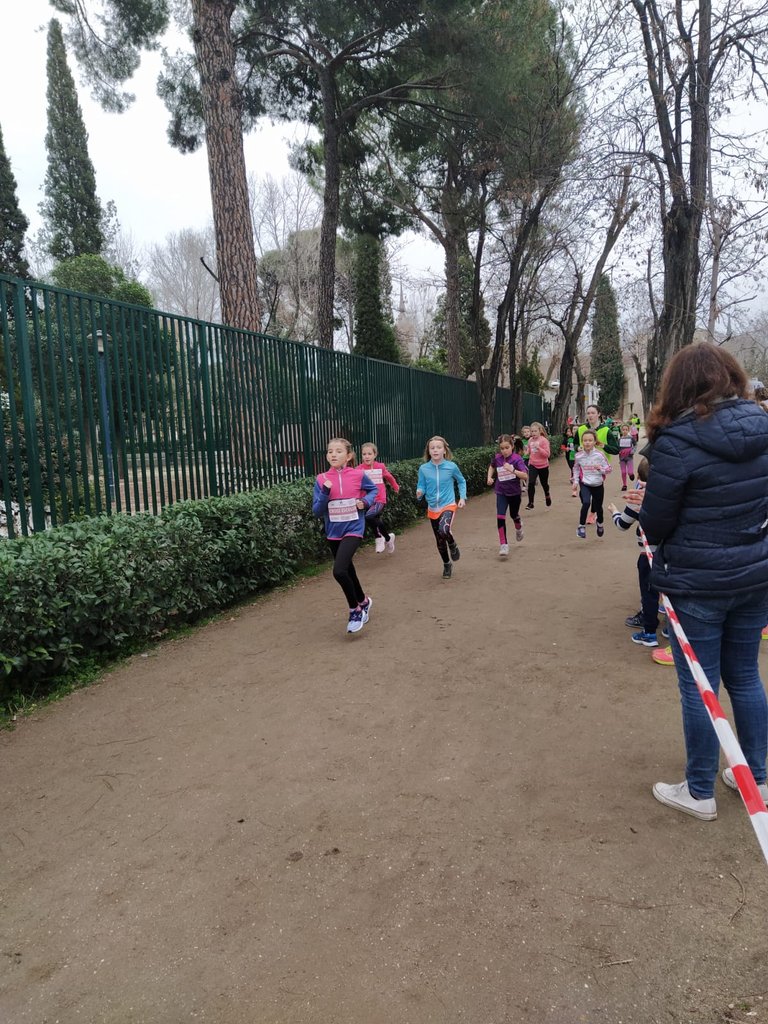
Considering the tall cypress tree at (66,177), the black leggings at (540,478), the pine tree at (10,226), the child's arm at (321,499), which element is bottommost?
the black leggings at (540,478)

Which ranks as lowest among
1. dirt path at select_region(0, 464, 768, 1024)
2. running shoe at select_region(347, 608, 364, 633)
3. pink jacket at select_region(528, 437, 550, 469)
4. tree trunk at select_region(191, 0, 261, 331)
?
dirt path at select_region(0, 464, 768, 1024)

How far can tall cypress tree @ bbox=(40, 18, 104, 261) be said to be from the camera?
30781 millimetres

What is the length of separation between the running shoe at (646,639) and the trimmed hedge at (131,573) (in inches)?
147

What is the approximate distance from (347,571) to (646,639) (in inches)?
95.8

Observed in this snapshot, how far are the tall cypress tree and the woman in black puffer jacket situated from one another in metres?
34.5

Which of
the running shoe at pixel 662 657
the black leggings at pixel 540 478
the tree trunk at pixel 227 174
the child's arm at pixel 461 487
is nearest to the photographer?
the running shoe at pixel 662 657

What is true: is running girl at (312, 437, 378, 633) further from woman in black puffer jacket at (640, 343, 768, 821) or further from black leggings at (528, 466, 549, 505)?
black leggings at (528, 466, 549, 505)

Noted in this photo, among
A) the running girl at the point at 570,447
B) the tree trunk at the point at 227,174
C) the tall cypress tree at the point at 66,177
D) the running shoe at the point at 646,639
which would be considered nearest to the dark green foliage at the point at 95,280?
the tall cypress tree at the point at 66,177

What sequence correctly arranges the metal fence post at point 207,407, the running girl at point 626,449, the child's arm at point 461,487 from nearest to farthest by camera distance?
the metal fence post at point 207,407, the child's arm at point 461,487, the running girl at point 626,449

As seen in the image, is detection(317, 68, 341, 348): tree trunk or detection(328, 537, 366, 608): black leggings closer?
detection(328, 537, 366, 608): black leggings

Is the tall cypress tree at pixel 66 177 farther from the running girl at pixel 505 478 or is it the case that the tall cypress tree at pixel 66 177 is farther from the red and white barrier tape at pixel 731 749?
the red and white barrier tape at pixel 731 749

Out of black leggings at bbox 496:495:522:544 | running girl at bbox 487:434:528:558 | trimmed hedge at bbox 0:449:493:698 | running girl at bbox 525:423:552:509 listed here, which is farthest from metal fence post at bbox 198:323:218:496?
running girl at bbox 525:423:552:509

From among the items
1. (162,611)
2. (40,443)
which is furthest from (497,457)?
(40,443)

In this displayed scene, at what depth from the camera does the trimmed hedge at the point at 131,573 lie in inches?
161
